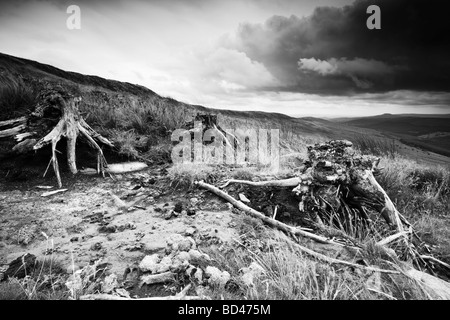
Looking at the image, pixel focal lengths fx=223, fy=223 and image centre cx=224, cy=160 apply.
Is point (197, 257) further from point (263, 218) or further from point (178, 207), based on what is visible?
point (178, 207)

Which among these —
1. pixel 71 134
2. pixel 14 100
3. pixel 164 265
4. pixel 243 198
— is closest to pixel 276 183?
pixel 243 198

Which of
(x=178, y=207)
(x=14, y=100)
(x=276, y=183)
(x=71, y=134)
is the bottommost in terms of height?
(x=178, y=207)

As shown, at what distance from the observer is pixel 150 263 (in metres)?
2.19

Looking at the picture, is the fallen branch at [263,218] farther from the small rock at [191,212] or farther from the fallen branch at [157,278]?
the fallen branch at [157,278]

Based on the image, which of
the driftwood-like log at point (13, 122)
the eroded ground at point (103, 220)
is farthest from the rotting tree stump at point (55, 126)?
the eroded ground at point (103, 220)

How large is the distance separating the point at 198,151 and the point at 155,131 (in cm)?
215

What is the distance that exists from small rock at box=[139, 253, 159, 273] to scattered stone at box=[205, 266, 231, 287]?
0.52 m

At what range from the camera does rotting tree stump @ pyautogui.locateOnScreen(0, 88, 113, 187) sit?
4.69m

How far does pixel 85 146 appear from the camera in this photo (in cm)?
531

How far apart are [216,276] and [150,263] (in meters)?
0.69

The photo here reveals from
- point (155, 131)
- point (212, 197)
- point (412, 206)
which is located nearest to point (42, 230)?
point (212, 197)

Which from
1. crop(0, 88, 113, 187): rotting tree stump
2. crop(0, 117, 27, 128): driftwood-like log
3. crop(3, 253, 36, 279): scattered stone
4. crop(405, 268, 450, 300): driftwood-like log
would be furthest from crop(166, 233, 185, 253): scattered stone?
crop(0, 117, 27, 128): driftwood-like log

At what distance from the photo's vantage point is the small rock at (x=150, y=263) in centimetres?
213

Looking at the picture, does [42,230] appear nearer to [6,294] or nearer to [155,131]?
[6,294]
